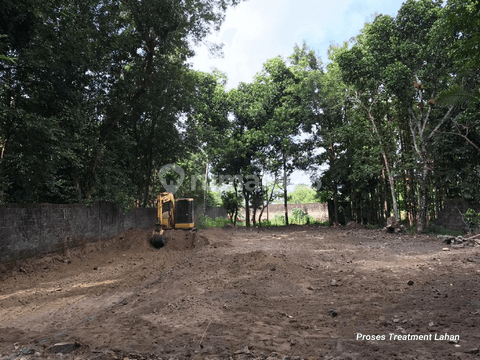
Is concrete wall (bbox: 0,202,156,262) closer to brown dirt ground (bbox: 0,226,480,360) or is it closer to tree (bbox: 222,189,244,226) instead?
brown dirt ground (bbox: 0,226,480,360)

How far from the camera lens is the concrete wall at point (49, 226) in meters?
7.70

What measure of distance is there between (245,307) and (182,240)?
8590 mm

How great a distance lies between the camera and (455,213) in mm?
14984

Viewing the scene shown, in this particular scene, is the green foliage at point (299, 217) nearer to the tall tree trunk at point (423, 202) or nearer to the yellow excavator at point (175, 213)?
the tall tree trunk at point (423, 202)

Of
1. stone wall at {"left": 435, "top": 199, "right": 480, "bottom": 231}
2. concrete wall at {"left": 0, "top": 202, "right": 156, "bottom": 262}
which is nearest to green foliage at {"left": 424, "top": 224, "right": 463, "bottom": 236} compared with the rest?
stone wall at {"left": 435, "top": 199, "right": 480, "bottom": 231}

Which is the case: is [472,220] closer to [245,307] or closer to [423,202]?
[423,202]

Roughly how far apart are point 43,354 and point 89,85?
10147mm

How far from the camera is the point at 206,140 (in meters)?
19.9

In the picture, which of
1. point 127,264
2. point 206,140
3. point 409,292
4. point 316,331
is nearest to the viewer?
point 316,331

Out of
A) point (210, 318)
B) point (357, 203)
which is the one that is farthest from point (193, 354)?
point (357, 203)

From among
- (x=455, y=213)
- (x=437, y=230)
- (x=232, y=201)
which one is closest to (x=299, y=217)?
(x=232, y=201)

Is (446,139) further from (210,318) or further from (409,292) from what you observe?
(210,318)

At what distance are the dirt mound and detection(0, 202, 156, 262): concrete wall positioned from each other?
96.8 inches

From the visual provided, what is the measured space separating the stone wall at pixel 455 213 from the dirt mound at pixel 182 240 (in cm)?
1168
